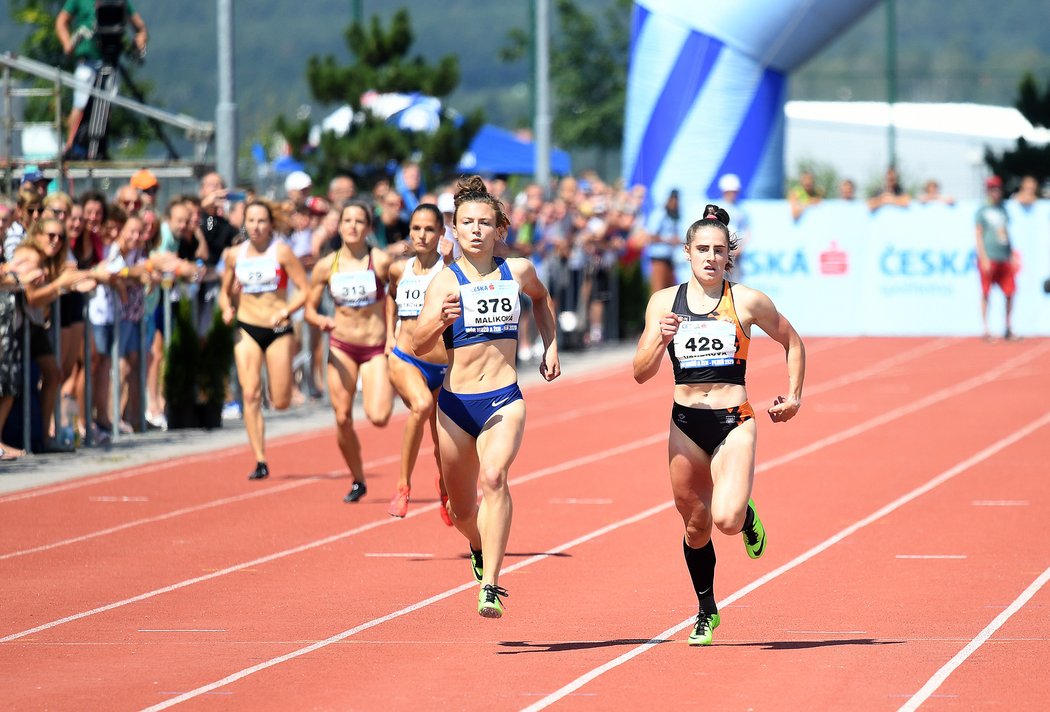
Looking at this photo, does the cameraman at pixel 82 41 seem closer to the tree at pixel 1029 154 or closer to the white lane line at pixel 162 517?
the white lane line at pixel 162 517

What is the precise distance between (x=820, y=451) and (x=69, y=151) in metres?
9.41

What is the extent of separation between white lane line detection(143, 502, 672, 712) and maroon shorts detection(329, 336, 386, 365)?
7.16 ft

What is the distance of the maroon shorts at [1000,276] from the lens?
2812cm

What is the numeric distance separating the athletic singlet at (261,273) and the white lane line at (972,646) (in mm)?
6552

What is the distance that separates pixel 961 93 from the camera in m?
103

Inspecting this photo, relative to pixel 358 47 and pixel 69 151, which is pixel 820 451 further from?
pixel 358 47

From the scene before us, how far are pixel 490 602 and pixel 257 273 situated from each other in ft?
22.2

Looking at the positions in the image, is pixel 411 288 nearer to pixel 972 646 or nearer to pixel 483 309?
pixel 483 309

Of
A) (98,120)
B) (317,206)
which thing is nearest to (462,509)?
(317,206)

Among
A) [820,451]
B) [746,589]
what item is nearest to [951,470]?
[820,451]

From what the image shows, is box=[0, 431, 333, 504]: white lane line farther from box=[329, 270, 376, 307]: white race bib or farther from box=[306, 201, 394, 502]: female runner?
box=[329, 270, 376, 307]: white race bib

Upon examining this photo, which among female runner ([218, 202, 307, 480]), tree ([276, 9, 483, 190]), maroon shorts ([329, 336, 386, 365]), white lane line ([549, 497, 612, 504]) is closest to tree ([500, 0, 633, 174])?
tree ([276, 9, 483, 190])

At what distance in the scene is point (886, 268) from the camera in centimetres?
2981

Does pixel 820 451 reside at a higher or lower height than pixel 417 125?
lower
